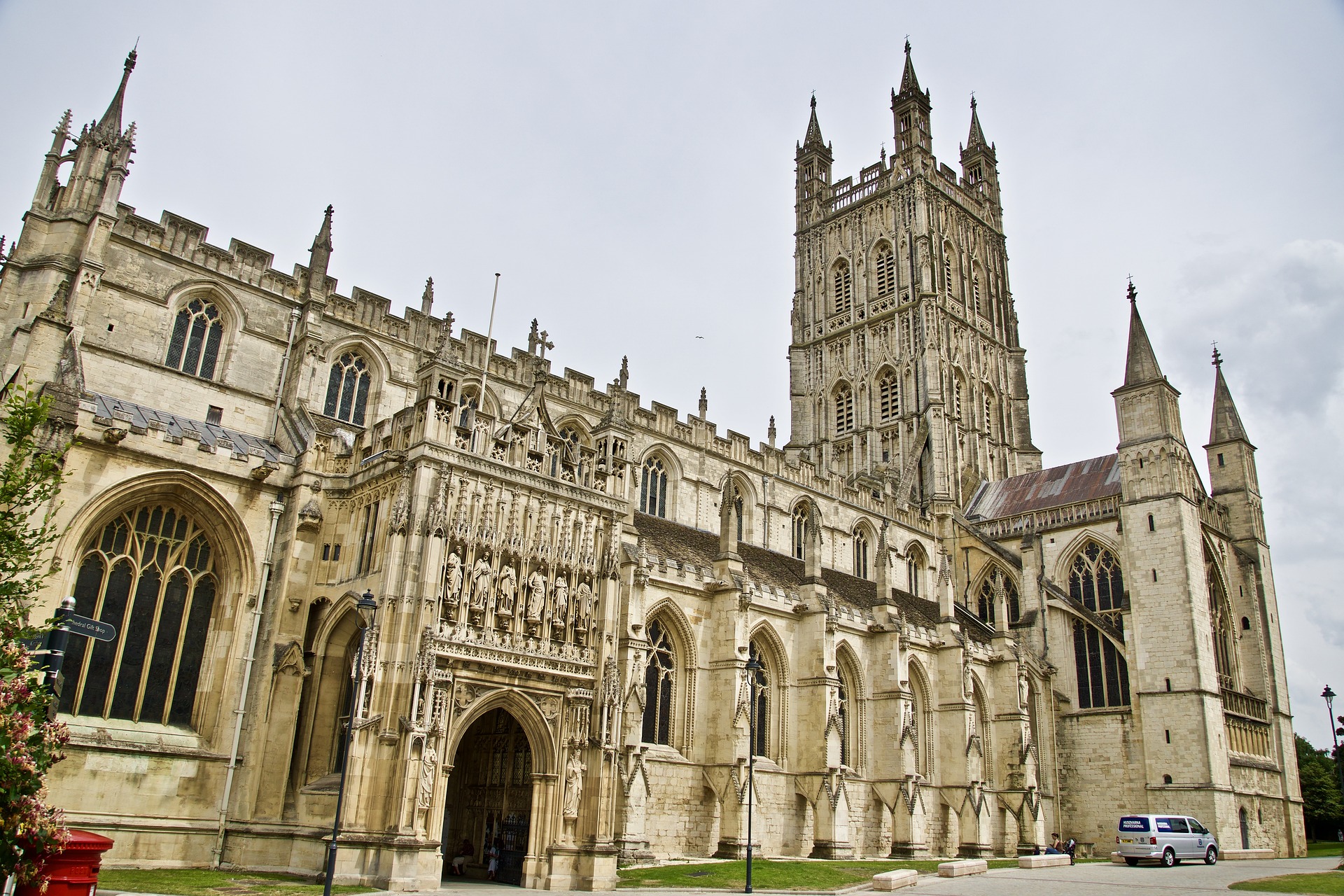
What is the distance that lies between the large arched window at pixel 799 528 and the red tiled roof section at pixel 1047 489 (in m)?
12.6

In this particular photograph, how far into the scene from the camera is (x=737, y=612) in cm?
2791

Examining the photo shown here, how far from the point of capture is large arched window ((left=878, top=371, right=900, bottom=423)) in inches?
2190

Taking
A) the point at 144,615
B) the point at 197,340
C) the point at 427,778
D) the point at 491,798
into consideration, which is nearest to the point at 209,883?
the point at 427,778

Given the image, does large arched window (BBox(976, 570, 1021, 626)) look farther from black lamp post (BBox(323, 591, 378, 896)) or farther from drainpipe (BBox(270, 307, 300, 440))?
black lamp post (BBox(323, 591, 378, 896))

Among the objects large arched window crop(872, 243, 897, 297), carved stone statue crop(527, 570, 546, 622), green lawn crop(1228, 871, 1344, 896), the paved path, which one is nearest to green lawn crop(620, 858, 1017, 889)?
the paved path

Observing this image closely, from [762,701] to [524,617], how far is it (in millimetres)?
10526

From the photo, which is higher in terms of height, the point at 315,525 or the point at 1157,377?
the point at 1157,377

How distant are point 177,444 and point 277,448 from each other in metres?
4.42

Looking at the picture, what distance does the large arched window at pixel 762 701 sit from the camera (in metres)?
29.3

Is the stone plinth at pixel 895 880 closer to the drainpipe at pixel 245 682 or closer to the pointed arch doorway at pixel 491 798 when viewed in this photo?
the pointed arch doorway at pixel 491 798

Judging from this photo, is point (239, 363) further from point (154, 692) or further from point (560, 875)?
point (560, 875)

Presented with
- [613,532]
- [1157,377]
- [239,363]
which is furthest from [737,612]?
[1157,377]

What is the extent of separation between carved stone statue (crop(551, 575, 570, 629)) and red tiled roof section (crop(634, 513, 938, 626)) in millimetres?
5087

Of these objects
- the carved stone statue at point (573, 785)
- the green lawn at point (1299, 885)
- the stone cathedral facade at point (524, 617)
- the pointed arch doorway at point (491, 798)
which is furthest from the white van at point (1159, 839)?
the pointed arch doorway at point (491, 798)
